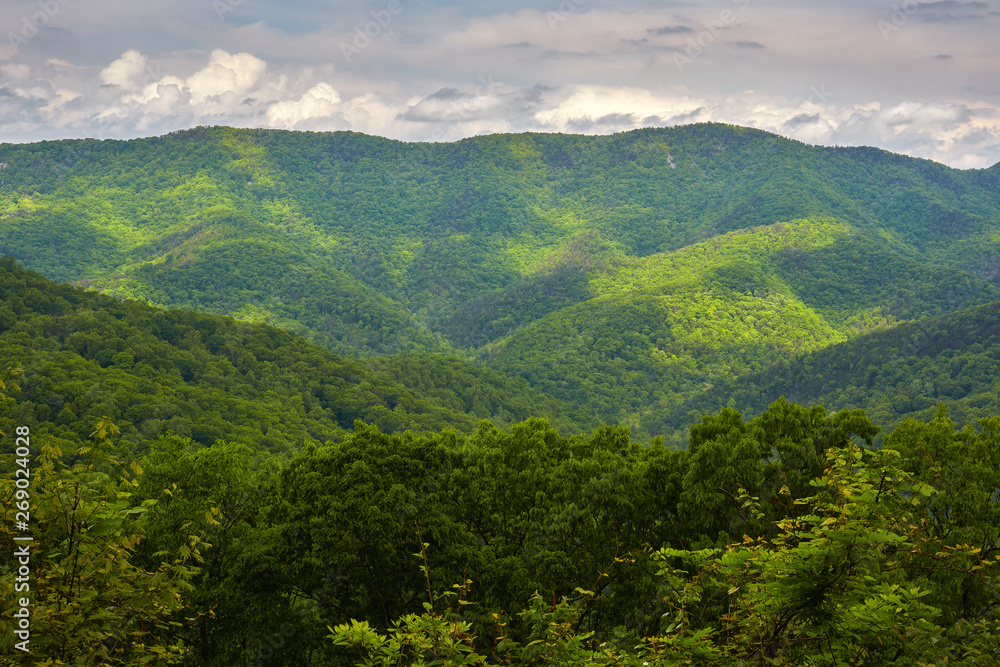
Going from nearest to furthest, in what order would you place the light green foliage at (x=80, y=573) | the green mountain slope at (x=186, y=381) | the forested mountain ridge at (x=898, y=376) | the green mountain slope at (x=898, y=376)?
the light green foliage at (x=80, y=573) → the green mountain slope at (x=186, y=381) → the forested mountain ridge at (x=898, y=376) → the green mountain slope at (x=898, y=376)

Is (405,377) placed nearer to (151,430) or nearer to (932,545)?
(151,430)

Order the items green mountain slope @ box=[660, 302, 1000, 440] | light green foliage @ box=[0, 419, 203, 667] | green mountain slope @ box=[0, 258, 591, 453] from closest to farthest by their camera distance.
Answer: light green foliage @ box=[0, 419, 203, 667], green mountain slope @ box=[0, 258, 591, 453], green mountain slope @ box=[660, 302, 1000, 440]

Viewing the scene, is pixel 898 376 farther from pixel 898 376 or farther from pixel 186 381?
pixel 186 381

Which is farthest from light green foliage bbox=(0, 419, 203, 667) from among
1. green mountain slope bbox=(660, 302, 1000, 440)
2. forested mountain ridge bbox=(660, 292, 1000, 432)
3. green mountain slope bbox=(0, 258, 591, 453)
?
green mountain slope bbox=(660, 302, 1000, 440)

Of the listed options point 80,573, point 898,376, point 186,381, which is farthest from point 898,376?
point 80,573

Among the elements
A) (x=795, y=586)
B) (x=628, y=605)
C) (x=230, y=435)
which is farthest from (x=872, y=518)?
(x=230, y=435)

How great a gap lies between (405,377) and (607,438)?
469ft

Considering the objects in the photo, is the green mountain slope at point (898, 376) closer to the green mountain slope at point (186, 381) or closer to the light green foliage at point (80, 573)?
the green mountain slope at point (186, 381)

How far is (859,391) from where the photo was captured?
162750 millimetres

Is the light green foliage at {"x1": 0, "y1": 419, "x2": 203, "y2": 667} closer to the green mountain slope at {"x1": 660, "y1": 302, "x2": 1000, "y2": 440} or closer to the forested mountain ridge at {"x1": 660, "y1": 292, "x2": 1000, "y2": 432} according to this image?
the forested mountain ridge at {"x1": 660, "y1": 292, "x2": 1000, "y2": 432}

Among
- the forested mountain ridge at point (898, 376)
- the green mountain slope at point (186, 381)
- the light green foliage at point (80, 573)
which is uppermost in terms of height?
the light green foliage at point (80, 573)

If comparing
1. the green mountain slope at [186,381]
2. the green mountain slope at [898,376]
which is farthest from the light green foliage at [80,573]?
the green mountain slope at [898,376]

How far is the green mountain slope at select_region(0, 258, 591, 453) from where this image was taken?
76688 mm

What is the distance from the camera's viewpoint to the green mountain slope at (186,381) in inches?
3019
